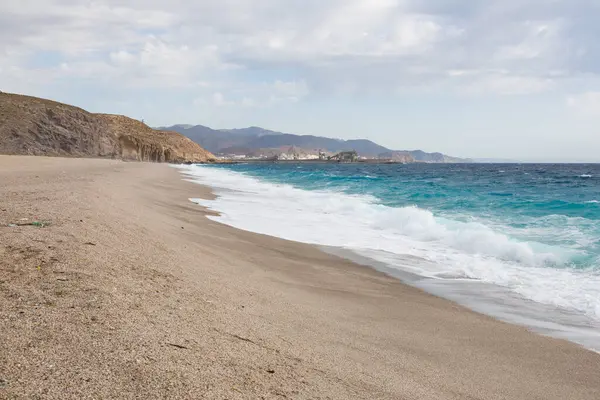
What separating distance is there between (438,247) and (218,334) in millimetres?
9109

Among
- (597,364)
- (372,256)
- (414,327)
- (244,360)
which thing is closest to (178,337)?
(244,360)

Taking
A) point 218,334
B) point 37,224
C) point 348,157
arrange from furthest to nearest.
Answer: point 348,157 < point 37,224 < point 218,334

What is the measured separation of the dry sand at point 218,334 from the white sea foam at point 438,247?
2.12 metres

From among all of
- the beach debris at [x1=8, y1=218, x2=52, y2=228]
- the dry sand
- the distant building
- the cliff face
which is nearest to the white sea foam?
the dry sand

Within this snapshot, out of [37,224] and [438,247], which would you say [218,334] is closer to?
[37,224]

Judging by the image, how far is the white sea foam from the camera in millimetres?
8195

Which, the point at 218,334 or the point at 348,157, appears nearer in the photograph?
the point at 218,334

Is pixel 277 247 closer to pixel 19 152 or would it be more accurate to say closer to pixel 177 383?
pixel 177 383

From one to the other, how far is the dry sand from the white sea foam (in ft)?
6.97

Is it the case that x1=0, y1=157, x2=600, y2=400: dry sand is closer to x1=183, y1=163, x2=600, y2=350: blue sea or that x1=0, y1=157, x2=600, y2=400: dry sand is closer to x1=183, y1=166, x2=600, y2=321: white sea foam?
x1=183, y1=163, x2=600, y2=350: blue sea

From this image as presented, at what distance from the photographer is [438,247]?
1212 cm

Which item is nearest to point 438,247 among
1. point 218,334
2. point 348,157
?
point 218,334

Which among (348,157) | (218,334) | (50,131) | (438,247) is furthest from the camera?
(348,157)

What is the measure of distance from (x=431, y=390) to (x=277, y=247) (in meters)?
6.61
